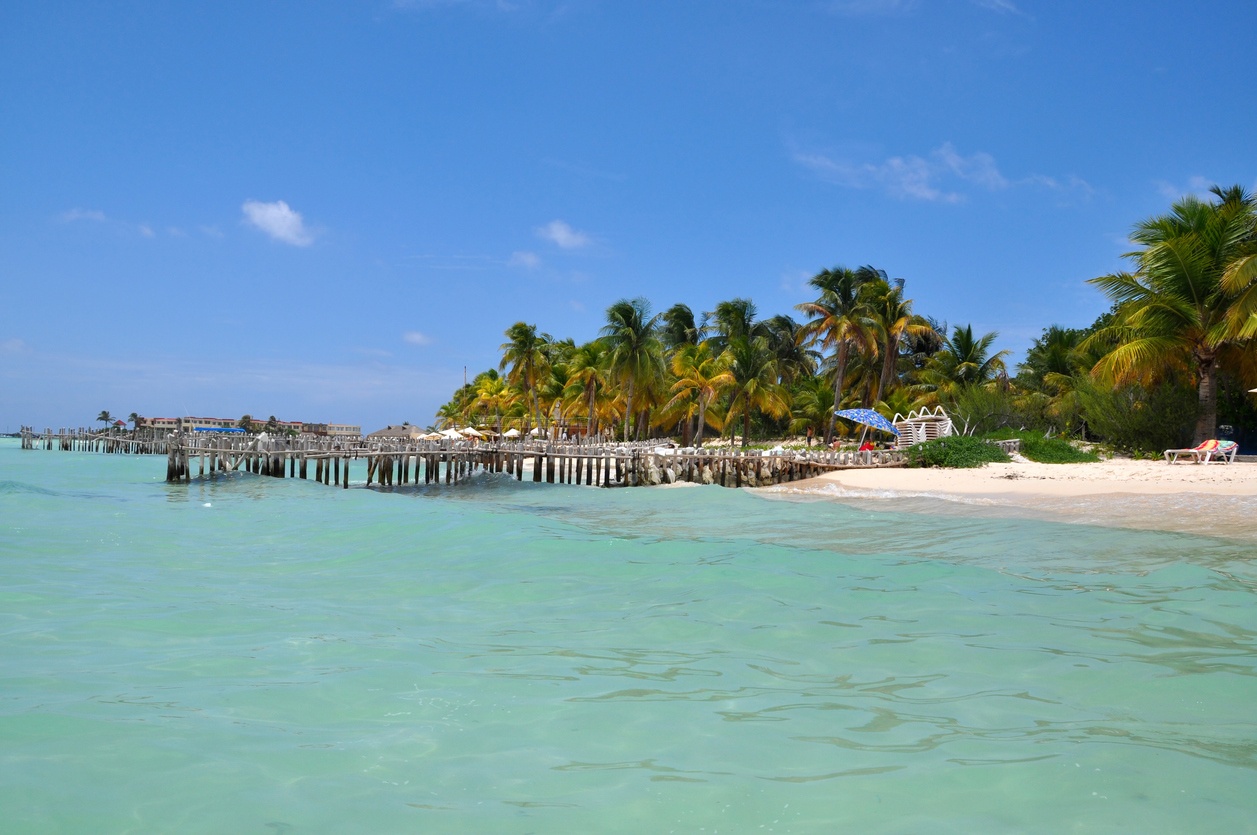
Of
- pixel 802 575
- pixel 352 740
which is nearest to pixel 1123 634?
pixel 802 575

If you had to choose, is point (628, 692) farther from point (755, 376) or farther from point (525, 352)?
point (525, 352)

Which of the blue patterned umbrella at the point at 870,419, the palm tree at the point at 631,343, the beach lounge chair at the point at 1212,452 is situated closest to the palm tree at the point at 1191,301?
the beach lounge chair at the point at 1212,452

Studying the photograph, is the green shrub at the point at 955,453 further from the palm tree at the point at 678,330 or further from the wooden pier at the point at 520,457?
the palm tree at the point at 678,330

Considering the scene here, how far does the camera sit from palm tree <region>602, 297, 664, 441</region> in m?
41.0

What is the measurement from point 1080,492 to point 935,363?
23.1 metres

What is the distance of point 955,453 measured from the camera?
1018 inches

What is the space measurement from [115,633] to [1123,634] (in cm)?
769

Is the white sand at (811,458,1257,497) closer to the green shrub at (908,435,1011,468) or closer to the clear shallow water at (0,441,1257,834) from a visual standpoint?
the green shrub at (908,435,1011,468)

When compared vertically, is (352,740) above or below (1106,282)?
below

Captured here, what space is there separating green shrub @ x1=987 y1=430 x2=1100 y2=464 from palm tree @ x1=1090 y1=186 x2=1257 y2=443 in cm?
258

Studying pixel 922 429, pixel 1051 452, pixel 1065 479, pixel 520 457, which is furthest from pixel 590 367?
pixel 1065 479

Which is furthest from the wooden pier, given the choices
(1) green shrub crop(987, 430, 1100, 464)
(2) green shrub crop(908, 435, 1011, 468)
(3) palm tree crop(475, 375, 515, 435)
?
(3) palm tree crop(475, 375, 515, 435)

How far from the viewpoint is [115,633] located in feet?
20.5

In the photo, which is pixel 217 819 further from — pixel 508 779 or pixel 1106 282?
pixel 1106 282
